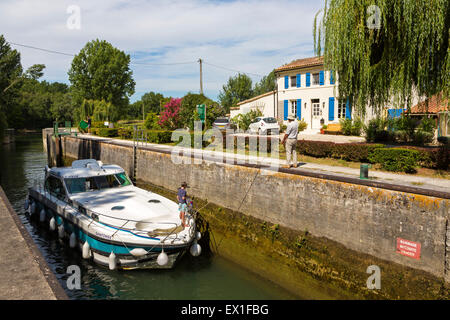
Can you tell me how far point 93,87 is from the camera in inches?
2229

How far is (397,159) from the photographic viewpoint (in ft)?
37.6

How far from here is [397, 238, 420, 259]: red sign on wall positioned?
25.4 ft

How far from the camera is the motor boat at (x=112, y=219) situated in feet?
30.4

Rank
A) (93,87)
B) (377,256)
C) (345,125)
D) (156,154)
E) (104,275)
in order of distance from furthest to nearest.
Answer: (93,87) < (345,125) < (156,154) < (104,275) < (377,256)

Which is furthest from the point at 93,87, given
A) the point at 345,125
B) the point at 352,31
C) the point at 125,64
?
the point at 352,31

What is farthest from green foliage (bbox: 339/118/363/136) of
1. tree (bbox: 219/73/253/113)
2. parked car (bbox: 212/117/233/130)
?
tree (bbox: 219/73/253/113)

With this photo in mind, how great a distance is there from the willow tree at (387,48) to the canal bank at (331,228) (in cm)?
493

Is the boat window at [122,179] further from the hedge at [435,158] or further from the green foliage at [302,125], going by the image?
the green foliage at [302,125]

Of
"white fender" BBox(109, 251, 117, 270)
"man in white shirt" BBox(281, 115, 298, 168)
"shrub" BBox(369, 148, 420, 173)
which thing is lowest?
"white fender" BBox(109, 251, 117, 270)

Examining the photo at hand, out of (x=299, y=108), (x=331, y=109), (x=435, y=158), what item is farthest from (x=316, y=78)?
(x=435, y=158)

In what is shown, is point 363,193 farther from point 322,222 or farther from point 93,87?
point 93,87

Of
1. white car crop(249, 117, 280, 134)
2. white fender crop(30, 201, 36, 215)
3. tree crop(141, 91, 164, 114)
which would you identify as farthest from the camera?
tree crop(141, 91, 164, 114)

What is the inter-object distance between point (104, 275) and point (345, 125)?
18775 millimetres

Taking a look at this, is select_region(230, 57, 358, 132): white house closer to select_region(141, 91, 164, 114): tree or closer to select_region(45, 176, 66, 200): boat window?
select_region(45, 176, 66, 200): boat window
